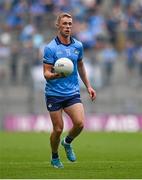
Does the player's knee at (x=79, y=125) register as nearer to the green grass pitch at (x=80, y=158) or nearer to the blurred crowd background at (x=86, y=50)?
the green grass pitch at (x=80, y=158)

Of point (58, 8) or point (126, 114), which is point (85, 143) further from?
point (58, 8)

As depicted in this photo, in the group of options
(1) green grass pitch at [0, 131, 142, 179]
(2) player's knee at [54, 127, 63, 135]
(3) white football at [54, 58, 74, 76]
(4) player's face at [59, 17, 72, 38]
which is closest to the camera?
(1) green grass pitch at [0, 131, 142, 179]

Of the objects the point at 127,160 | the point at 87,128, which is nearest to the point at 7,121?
the point at 87,128

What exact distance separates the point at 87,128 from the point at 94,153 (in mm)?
11094

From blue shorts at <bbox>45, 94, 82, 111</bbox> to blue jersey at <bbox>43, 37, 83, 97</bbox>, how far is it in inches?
2.7

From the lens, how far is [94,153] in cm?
1730

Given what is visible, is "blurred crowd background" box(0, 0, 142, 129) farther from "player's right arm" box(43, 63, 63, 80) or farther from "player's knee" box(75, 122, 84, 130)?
"player's right arm" box(43, 63, 63, 80)

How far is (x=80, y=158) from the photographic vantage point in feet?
51.2

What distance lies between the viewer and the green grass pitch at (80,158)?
11930mm

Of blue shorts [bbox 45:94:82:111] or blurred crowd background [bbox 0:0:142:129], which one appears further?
blurred crowd background [bbox 0:0:142:129]

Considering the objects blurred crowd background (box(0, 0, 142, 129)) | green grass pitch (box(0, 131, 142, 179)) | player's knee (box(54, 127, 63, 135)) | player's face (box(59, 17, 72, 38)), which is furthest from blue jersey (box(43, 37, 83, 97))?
blurred crowd background (box(0, 0, 142, 129))

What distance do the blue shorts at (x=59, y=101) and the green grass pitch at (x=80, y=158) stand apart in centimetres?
103

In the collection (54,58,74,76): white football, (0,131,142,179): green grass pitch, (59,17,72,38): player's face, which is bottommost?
(0,131,142,179): green grass pitch

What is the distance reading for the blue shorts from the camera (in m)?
13.3
